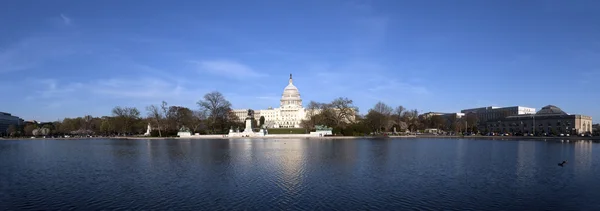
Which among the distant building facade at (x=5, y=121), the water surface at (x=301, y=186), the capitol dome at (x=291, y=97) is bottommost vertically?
the water surface at (x=301, y=186)

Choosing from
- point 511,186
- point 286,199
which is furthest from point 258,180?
point 511,186

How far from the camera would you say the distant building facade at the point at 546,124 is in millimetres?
106500

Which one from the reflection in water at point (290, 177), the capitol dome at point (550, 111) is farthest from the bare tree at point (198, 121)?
the capitol dome at point (550, 111)

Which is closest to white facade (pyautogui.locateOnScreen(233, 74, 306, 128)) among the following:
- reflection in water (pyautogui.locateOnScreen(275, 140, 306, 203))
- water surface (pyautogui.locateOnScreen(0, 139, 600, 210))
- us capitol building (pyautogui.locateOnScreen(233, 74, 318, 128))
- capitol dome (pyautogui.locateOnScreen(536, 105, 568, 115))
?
us capitol building (pyautogui.locateOnScreen(233, 74, 318, 128))

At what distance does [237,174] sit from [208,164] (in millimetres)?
5555

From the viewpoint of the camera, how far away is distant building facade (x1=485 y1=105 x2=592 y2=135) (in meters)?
106

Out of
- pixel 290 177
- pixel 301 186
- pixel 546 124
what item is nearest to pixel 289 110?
pixel 546 124

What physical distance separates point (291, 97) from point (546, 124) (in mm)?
97919

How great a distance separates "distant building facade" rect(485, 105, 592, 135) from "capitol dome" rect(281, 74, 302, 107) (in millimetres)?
79186

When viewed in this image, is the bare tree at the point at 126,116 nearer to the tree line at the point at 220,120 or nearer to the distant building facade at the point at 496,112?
the tree line at the point at 220,120

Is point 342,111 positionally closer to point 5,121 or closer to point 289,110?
point 289,110

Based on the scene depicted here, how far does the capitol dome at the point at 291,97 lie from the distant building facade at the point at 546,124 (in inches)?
3118

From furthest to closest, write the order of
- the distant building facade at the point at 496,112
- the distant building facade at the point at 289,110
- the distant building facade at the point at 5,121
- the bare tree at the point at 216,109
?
1. the distant building facade at the point at 289,110
2. the distant building facade at the point at 5,121
3. the distant building facade at the point at 496,112
4. the bare tree at the point at 216,109

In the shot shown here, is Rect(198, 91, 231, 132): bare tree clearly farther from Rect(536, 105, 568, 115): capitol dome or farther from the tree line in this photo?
Rect(536, 105, 568, 115): capitol dome
